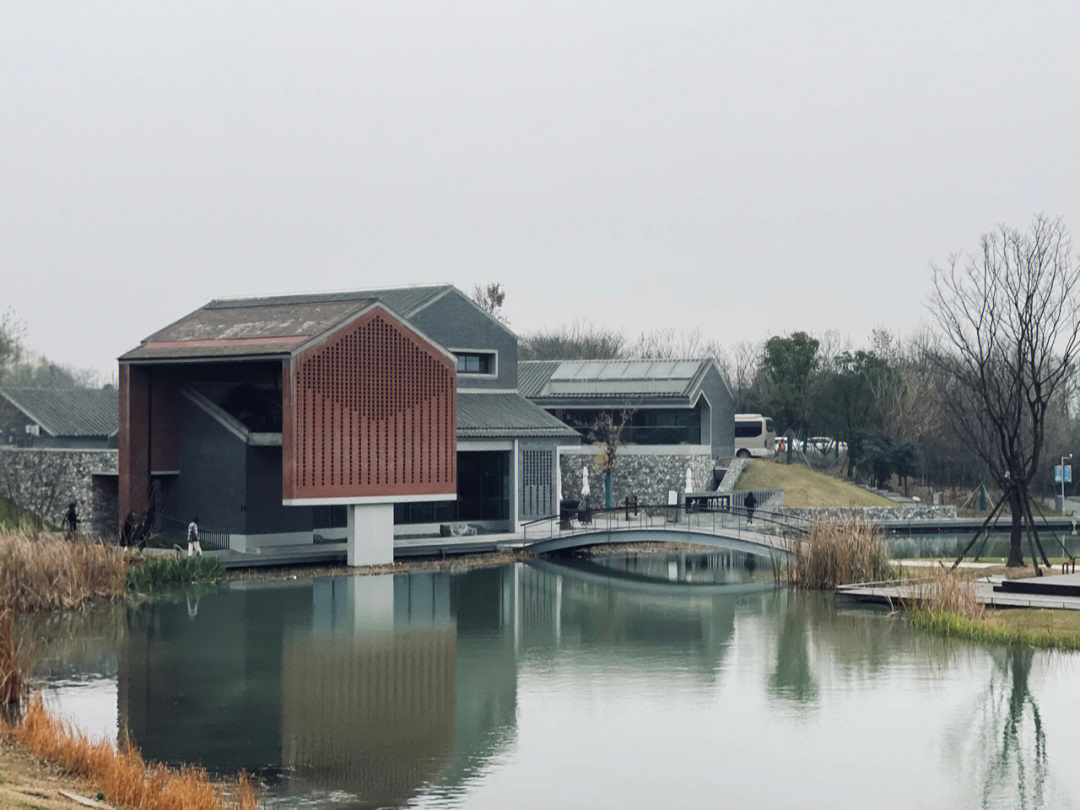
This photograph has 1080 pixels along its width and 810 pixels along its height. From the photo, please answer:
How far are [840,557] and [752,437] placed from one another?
91.4 feet

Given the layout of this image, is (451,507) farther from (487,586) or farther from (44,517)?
(44,517)

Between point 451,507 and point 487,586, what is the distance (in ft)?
29.1

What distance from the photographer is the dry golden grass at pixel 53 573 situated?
29.5 m

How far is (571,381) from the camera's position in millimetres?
56469

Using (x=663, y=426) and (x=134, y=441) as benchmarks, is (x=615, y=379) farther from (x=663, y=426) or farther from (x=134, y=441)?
(x=134, y=441)

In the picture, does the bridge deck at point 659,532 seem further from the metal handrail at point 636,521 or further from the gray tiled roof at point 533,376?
the gray tiled roof at point 533,376

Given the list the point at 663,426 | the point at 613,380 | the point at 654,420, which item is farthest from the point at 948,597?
the point at 613,380

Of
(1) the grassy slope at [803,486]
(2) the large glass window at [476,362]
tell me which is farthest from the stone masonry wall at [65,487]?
(1) the grassy slope at [803,486]

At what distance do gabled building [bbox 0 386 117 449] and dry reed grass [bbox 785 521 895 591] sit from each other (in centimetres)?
2448

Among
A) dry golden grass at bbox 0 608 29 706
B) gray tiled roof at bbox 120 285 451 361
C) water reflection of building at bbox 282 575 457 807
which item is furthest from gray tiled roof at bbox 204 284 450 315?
dry golden grass at bbox 0 608 29 706

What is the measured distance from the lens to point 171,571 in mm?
34562

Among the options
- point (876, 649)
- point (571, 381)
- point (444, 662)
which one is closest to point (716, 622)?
point (876, 649)

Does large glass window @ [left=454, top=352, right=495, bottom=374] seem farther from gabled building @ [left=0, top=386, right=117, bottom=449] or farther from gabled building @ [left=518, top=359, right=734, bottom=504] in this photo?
gabled building @ [left=0, top=386, right=117, bottom=449]

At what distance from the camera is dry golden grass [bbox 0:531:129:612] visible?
2945 cm
